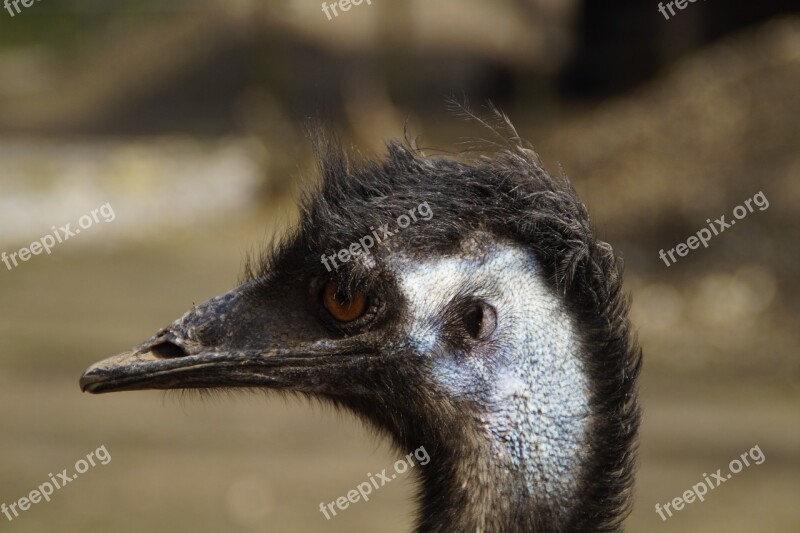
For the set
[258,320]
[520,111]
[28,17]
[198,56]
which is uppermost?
[28,17]

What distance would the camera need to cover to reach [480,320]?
2.86m

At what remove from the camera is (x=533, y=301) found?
2.81 meters

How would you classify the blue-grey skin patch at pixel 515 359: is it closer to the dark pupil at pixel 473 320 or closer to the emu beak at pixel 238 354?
the dark pupil at pixel 473 320

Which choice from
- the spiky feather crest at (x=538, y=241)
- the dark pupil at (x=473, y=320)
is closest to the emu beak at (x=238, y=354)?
the spiky feather crest at (x=538, y=241)

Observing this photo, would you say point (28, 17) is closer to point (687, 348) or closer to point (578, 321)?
point (687, 348)

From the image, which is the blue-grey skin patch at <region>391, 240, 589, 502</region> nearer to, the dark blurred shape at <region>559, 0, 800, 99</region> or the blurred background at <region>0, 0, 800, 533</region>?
the blurred background at <region>0, 0, 800, 533</region>

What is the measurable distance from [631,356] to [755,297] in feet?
23.7

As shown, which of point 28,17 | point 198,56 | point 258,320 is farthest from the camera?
point 28,17

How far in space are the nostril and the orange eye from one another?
1.19 ft

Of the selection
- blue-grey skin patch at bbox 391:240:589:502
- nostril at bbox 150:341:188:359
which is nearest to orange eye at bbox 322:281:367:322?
blue-grey skin patch at bbox 391:240:589:502

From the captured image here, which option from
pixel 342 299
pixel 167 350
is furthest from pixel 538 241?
pixel 167 350

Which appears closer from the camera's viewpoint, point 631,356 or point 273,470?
point 631,356

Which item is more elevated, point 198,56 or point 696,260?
point 198,56

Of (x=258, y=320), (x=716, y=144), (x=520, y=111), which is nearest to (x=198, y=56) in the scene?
(x=520, y=111)
